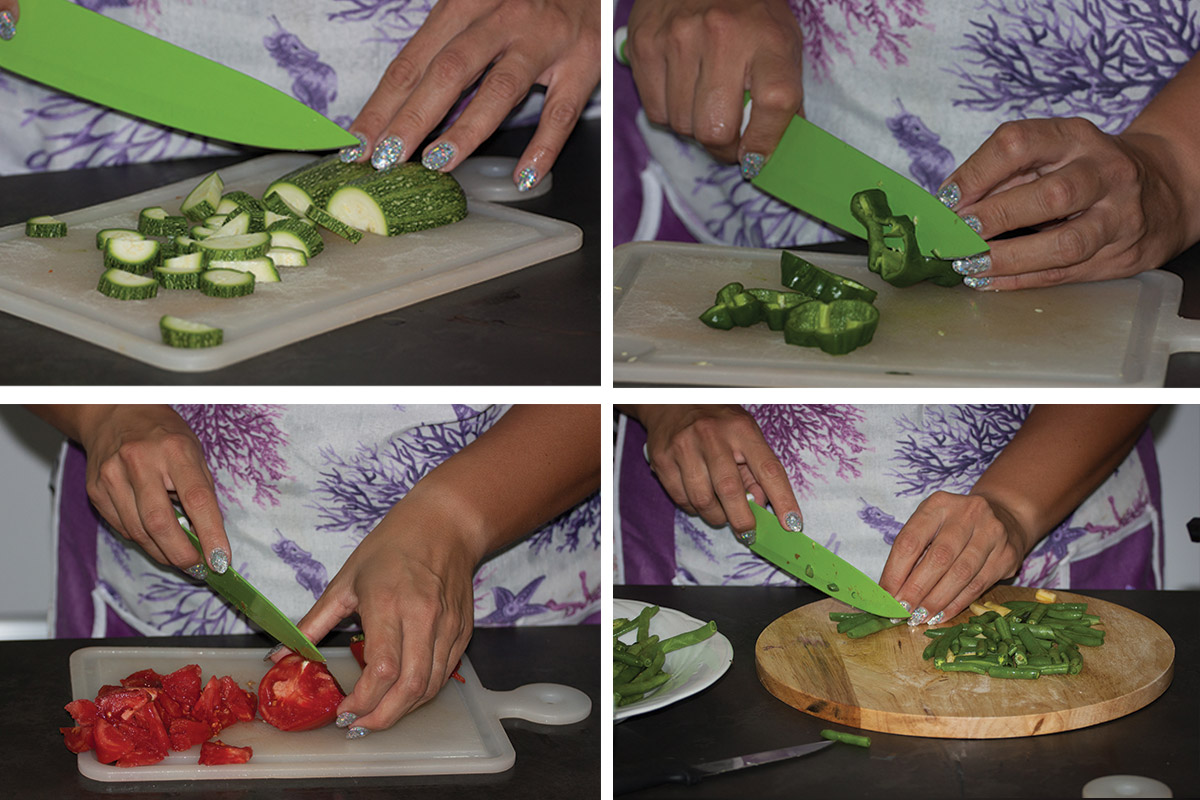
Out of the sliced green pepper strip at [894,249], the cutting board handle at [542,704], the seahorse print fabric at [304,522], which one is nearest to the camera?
the cutting board handle at [542,704]

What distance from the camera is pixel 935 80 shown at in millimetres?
1959

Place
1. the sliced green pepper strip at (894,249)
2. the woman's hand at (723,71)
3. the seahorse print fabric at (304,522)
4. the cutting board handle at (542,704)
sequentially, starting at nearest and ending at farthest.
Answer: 1. the cutting board handle at (542,704)
2. the sliced green pepper strip at (894,249)
3. the woman's hand at (723,71)
4. the seahorse print fabric at (304,522)

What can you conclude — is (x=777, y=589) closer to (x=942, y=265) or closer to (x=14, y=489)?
(x=942, y=265)

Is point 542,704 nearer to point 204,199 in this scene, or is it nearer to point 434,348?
point 434,348

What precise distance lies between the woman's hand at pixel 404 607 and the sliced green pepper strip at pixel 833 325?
0.48 meters

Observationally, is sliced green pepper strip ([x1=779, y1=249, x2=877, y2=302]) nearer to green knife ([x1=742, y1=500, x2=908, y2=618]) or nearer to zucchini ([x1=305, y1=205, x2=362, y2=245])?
green knife ([x1=742, y1=500, x2=908, y2=618])

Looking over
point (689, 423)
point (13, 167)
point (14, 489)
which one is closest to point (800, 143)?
point (689, 423)

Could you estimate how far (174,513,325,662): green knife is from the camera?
1.40 meters

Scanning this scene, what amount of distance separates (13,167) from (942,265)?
1352 mm

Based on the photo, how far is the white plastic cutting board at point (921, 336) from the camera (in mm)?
1343

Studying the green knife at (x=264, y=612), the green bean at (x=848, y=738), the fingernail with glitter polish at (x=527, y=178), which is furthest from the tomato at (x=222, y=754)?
the fingernail with glitter polish at (x=527, y=178)

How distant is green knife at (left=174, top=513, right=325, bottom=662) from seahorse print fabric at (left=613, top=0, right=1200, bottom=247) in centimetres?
87

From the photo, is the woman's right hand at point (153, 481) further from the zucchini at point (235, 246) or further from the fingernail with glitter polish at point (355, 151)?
the fingernail with glitter polish at point (355, 151)

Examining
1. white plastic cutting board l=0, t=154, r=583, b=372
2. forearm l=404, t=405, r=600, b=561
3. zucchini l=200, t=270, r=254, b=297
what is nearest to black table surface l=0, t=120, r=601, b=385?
white plastic cutting board l=0, t=154, r=583, b=372
